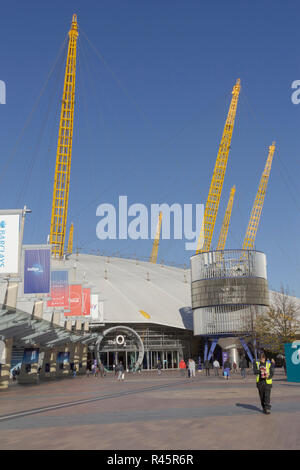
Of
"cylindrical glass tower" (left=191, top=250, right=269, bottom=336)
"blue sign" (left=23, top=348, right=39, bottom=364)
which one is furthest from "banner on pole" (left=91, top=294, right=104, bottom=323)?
"cylindrical glass tower" (left=191, top=250, right=269, bottom=336)

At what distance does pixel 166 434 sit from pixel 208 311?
62076 mm

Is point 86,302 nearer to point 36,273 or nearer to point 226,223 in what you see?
point 36,273

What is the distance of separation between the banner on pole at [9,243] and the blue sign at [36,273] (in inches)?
119

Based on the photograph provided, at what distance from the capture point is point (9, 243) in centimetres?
2856

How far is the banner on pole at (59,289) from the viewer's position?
42.6 metres

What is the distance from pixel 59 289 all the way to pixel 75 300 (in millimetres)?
2220

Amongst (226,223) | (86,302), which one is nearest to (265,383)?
(86,302)

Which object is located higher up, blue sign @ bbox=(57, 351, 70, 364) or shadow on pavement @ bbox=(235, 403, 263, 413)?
blue sign @ bbox=(57, 351, 70, 364)

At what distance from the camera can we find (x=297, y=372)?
2991 cm

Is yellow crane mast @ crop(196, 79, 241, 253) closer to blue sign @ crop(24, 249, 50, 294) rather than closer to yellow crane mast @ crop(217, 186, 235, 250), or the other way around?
yellow crane mast @ crop(217, 186, 235, 250)

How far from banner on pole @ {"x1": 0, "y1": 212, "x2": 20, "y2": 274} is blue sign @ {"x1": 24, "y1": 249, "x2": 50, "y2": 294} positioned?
119 inches

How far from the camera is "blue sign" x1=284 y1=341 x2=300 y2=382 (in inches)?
1158

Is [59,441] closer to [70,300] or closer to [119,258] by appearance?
[70,300]
